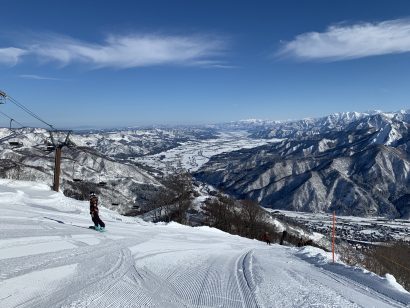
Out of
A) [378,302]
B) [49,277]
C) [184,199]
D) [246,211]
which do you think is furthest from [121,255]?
[246,211]

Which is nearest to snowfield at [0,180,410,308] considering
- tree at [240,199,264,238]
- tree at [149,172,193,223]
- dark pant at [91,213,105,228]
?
dark pant at [91,213,105,228]

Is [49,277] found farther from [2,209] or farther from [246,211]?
[246,211]

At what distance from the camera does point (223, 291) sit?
10281 mm

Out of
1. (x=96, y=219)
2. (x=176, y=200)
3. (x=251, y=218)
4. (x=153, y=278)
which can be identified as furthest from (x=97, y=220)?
(x=251, y=218)

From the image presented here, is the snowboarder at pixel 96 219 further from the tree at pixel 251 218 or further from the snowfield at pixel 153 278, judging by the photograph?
the tree at pixel 251 218

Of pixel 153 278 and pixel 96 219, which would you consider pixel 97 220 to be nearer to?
pixel 96 219

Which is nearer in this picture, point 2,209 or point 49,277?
point 49,277

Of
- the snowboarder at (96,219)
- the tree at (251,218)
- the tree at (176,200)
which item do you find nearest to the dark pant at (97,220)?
the snowboarder at (96,219)

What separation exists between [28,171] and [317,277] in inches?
5022

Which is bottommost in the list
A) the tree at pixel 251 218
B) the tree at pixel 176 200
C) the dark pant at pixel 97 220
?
the tree at pixel 251 218

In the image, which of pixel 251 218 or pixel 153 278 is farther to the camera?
pixel 251 218

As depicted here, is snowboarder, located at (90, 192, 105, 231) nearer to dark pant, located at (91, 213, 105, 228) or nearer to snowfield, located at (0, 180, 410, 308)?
dark pant, located at (91, 213, 105, 228)

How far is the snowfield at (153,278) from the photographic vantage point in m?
8.98

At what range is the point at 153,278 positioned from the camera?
11.1m
